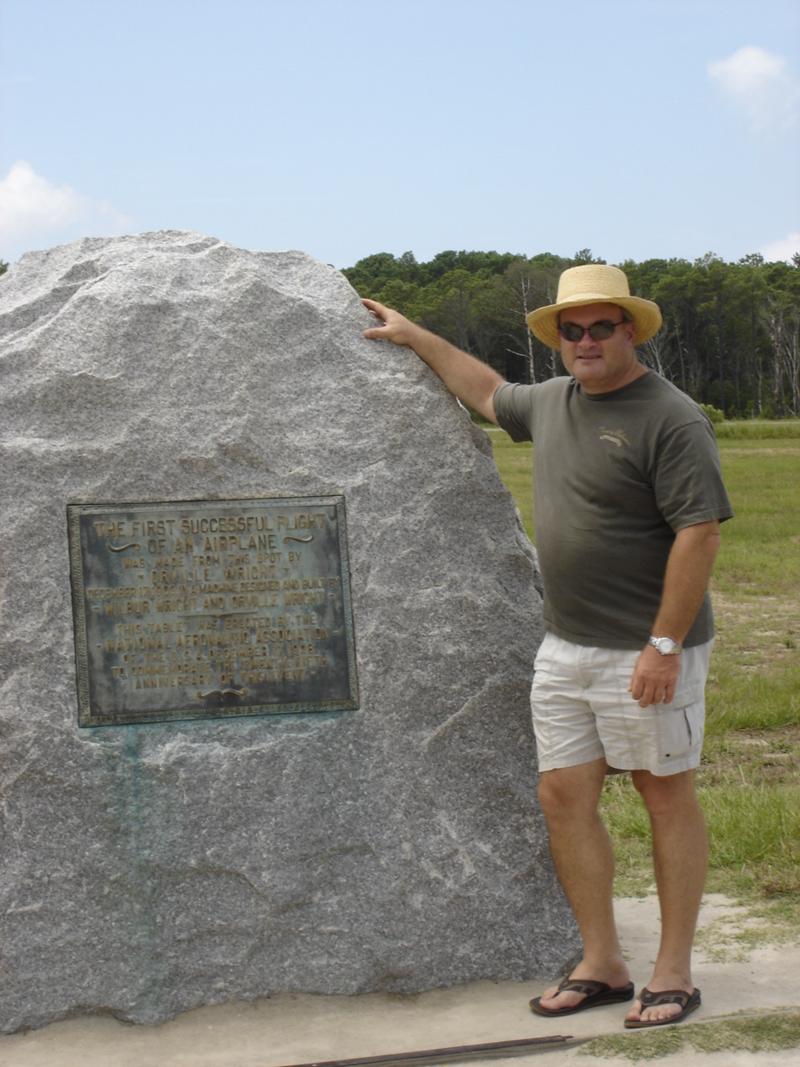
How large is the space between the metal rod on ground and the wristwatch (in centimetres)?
111

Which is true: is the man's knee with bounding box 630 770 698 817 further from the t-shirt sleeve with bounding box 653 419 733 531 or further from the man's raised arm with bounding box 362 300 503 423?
the man's raised arm with bounding box 362 300 503 423

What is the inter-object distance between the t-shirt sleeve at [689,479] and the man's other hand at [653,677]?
355mm

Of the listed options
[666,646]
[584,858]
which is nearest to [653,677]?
[666,646]

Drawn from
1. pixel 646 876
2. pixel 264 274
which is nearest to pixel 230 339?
pixel 264 274

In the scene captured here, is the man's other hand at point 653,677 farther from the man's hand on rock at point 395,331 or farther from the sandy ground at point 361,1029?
the man's hand on rock at point 395,331

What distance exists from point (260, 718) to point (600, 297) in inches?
62.2

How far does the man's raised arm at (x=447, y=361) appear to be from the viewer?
4.34m

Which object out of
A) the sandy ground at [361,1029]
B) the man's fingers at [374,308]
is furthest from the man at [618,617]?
the man's fingers at [374,308]

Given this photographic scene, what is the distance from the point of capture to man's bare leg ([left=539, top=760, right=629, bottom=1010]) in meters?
4.00

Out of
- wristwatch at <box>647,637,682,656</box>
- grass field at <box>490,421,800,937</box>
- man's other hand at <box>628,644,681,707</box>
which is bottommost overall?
grass field at <box>490,421,800,937</box>

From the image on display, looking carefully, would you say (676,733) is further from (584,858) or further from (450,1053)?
(450,1053)

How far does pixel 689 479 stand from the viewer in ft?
12.1

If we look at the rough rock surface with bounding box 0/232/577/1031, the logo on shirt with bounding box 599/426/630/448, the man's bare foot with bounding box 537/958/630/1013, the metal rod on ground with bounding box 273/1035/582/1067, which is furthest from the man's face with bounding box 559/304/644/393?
the metal rod on ground with bounding box 273/1035/582/1067

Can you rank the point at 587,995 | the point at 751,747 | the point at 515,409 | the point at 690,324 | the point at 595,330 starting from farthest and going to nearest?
the point at 690,324 → the point at 751,747 → the point at 515,409 → the point at 587,995 → the point at 595,330
